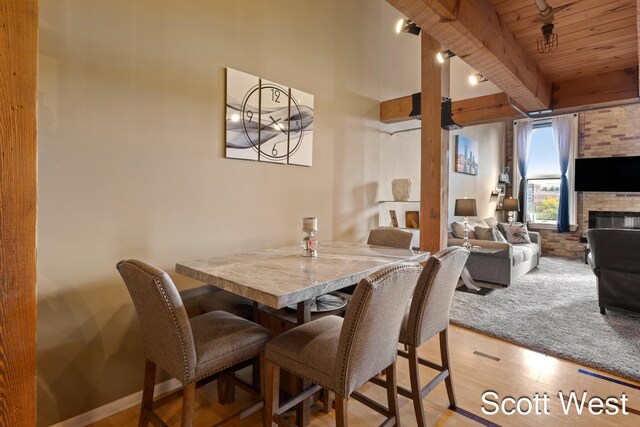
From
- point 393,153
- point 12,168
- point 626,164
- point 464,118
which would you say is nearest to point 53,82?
point 12,168

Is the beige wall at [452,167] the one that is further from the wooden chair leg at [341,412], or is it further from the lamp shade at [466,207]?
the wooden chair leg at [341,412]

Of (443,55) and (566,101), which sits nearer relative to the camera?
(443,55)

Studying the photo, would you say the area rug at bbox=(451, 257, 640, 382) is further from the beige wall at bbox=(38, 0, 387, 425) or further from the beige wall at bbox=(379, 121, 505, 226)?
the beige wall at bbox=(38, 0, 387, 425)

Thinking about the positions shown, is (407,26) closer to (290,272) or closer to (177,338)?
(290,272)

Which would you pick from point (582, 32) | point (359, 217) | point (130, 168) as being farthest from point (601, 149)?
point (130, 168)

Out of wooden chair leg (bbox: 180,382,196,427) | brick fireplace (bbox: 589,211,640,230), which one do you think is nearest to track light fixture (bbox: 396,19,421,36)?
wooden chair leg (bbox: 180,382,196,427)

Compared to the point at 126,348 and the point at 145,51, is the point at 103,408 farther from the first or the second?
the point at 145,51

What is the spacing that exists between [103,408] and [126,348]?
33 centimetres

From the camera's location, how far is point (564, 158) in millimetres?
6902

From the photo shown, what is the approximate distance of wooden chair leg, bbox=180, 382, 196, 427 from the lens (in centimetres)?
134

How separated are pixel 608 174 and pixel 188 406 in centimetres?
782

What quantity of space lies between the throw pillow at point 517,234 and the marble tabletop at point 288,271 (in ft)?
14.9

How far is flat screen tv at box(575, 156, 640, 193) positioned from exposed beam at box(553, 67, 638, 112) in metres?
3.92

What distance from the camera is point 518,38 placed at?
8.30 feet
